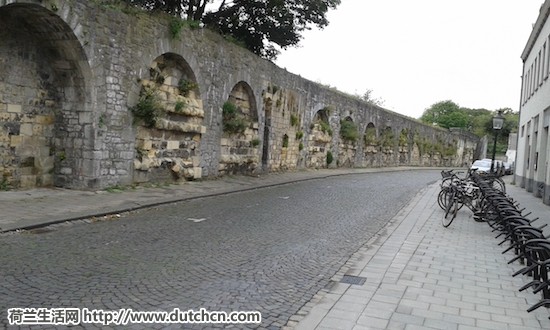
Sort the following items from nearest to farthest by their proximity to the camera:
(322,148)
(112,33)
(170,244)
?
(170,244)
(112,33)
(322,148)

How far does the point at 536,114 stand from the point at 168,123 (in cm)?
1421

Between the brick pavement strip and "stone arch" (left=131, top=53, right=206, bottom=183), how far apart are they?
7.00 metres

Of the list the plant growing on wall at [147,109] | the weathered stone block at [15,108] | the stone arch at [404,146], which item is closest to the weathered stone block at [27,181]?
the weathered stone block at [15,108]

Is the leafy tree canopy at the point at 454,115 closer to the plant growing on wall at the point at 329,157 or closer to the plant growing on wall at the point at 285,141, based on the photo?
the plant growing on wall at the point at 329,157

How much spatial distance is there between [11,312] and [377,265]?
13.9ft

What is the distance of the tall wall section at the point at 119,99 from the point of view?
10.5m

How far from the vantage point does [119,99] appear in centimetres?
1202

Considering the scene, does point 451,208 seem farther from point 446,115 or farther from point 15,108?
point 446,115

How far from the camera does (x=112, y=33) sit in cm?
1160

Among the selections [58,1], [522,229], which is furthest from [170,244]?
[58,1]

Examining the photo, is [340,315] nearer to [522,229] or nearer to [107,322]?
[107,322]

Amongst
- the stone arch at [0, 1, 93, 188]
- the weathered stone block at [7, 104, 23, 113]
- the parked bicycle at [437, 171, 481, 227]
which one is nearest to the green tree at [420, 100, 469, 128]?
the parked bicycle at [437, 171, 481, 227]

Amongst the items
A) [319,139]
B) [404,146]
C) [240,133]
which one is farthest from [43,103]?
[404,146]

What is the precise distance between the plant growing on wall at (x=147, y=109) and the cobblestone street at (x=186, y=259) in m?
3.36
